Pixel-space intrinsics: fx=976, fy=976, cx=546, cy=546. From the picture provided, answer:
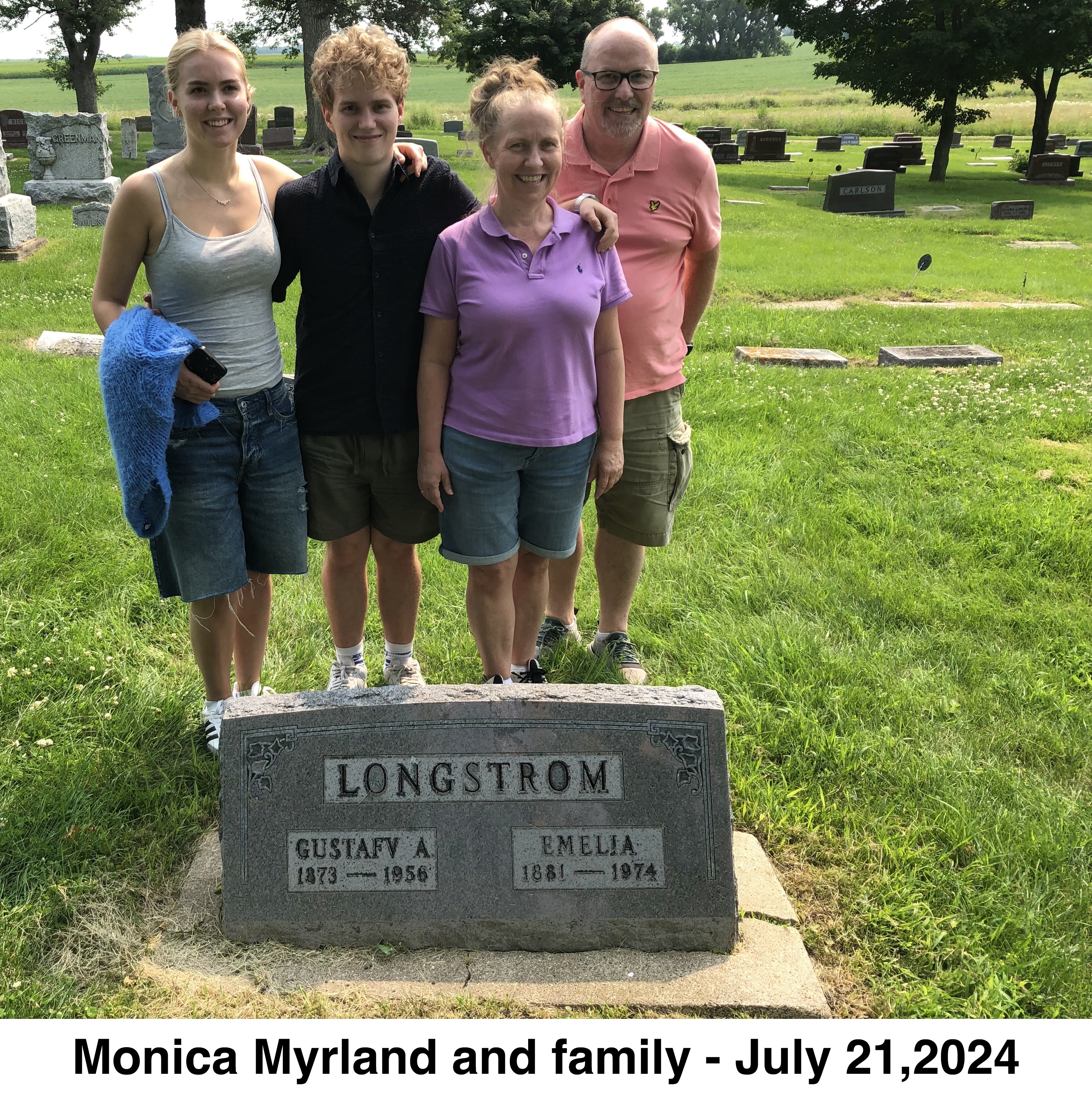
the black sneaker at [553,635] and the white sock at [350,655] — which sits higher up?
the white sock at [350,655]

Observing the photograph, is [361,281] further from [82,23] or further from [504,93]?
[82,23]

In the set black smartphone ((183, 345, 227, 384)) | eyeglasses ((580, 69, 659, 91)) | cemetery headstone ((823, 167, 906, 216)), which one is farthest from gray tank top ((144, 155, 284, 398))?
cemetery headstone ((823, 167, 906, 216))

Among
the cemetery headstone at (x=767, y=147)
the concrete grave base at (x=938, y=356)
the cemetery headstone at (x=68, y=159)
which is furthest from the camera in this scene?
the cemetery headstone at (x=767, y=147)

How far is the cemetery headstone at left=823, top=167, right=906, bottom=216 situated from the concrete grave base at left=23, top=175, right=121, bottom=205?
1326cm

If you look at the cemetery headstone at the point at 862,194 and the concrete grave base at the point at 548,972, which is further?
the cemetery headstone at the point at 862,194

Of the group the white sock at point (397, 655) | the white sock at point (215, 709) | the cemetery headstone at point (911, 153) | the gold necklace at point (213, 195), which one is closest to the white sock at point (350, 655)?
the white sock at point (397, 655)

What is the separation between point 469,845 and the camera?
2498 millimetres

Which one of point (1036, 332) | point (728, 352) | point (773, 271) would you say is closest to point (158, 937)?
point (728, 352)

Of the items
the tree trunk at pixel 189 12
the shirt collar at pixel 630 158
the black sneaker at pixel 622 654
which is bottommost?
the black sneaker at pixel 622 654

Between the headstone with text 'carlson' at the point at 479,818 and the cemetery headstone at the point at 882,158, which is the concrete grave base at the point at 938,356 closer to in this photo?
the headstone with text 'carlson' at the point at 479,818

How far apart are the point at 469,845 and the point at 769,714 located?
4.54ft

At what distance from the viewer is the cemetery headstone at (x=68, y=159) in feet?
49.8

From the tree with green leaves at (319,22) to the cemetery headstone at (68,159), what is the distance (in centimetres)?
723

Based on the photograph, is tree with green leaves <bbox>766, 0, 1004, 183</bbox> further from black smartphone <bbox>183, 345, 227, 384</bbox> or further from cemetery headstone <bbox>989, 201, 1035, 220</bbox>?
black smartphone <bbox>183, 345, 227, 384</bbox>
